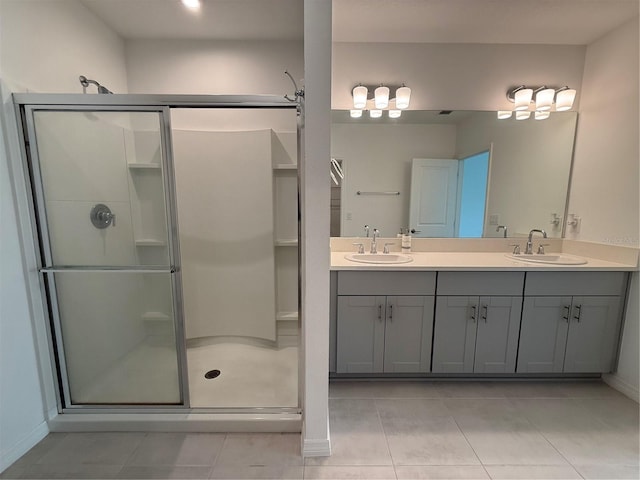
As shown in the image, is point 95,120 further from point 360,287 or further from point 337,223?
point 360,287

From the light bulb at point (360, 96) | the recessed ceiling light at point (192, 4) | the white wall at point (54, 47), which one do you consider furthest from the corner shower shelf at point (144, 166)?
the light bulb at point (360, 96)

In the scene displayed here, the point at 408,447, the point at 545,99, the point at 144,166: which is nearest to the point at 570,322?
the point at 408,447

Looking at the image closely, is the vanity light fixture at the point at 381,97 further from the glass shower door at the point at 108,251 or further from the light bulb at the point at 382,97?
the glass shower door at the point at 108,251

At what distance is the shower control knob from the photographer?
1611 millimetres

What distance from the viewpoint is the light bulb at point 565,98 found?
2.10 metres

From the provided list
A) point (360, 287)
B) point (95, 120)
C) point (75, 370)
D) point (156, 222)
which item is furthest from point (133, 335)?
point (360, 287)

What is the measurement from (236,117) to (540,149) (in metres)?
2.50

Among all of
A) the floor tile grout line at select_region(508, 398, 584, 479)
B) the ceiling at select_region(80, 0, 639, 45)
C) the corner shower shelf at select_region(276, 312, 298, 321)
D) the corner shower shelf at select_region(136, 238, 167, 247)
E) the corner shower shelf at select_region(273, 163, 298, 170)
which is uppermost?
the ceiling at select_region(80, 0, 639, 45)

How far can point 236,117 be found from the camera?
2271 mm

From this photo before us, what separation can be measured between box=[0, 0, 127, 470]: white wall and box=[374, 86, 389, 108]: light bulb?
6.59 feet

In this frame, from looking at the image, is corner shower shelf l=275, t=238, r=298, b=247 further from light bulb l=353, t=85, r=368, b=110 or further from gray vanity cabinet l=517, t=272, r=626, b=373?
gray vanity cabinet l=517, t=272, r=626, b=373

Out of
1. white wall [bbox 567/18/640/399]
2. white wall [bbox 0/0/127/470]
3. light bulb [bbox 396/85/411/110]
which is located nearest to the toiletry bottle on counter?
light bulb [bbox 396/85/411/110]

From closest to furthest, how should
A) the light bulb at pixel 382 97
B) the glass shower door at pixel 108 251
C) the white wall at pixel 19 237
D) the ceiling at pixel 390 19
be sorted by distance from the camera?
the white wall at pixel 19 237 < the glass shower door at pixel 108 251 < the ceiling at pixel 390 19 < the light bulb at pixel 382 97

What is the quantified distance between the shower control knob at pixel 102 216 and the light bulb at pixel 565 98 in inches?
128
